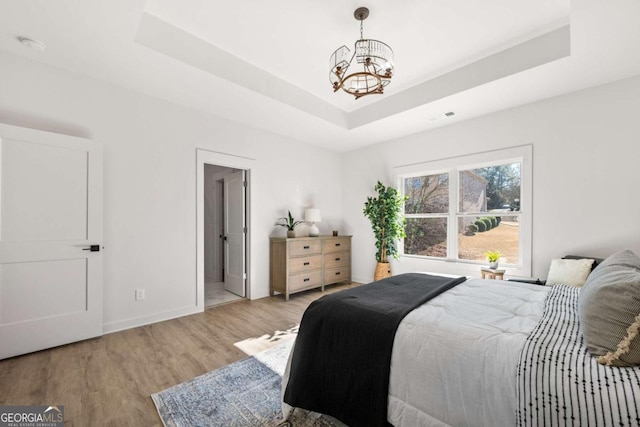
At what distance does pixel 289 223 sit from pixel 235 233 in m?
0.87

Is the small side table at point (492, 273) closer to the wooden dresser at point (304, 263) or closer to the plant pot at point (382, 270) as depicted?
the plant pot at point (382, 270)

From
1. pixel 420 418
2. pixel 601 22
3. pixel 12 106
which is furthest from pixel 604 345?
pixel 12 106

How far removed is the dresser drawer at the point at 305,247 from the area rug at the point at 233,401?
2023 millimetres

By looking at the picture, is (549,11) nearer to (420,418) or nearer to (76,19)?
(420,418)

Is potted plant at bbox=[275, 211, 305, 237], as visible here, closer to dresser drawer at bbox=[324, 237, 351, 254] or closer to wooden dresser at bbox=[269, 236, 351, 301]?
wooden dresser at bbox=[269, 236, 351, 301]

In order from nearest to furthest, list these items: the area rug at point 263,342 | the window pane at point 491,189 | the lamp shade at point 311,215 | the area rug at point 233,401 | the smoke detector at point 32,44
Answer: the area rug at point 233,401 < the smoke detector at point 32,44 < the area rug at point 263,342 < the window pane at point 491,189 < the lamp shade at point 311,215

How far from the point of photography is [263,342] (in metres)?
2.75

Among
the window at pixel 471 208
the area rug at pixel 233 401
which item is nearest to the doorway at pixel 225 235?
the area rug at pixel 233 401

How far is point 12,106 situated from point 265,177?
2697mm

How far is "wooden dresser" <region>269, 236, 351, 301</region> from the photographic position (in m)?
4.20

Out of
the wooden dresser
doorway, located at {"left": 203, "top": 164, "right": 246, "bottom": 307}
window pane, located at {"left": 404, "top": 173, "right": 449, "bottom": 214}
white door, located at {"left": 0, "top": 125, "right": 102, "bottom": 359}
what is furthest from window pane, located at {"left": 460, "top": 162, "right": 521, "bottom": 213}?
white door, located at {"left": 0, "top": 125, "right": 102, "bottom": 359}

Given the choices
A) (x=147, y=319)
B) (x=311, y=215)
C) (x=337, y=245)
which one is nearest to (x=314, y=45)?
(x=311, y=215)

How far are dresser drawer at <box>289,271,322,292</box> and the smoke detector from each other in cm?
351

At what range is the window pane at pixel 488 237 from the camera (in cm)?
368
